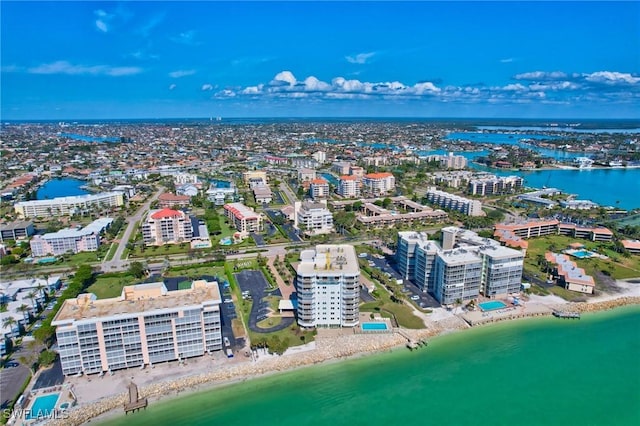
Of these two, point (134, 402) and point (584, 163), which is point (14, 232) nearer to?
point (134, 402)

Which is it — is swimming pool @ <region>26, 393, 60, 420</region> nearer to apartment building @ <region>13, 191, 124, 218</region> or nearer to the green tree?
the green tree

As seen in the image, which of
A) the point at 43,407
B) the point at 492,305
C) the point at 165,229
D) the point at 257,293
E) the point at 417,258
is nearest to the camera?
the point at 43,407

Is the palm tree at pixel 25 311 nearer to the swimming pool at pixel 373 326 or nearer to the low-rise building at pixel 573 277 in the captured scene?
the swimming pool at pixel 373 326

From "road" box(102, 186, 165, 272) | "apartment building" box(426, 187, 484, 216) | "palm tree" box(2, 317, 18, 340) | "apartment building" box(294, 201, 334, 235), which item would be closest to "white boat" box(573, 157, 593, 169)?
"apartment building" box(426, 187, 484, 216)

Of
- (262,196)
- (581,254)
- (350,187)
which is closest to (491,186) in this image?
(350,187)

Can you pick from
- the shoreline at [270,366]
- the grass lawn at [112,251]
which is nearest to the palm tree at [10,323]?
the shoreline at [270,366]

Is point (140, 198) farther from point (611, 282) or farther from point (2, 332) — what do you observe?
point (611, 282)
